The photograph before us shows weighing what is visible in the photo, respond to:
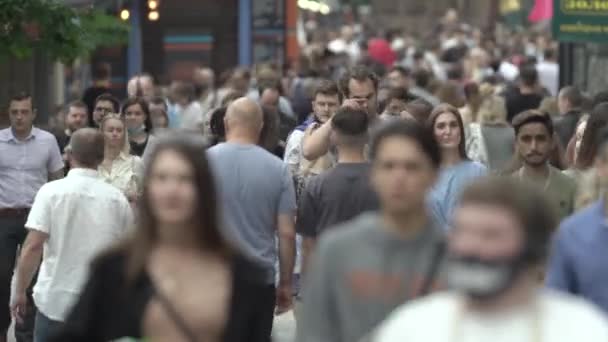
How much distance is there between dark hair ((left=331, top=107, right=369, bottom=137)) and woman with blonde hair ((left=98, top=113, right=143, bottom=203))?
2.08 m

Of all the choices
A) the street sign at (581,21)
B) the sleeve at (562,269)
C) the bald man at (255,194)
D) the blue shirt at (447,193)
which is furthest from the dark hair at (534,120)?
the street sign at (581,21)

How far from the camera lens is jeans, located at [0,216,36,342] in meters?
12.0

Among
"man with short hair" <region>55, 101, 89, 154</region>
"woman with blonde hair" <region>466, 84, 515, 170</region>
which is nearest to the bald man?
"man with short hair" <region>55, 101, 89, 154</region>

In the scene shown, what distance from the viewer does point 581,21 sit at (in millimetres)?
18844

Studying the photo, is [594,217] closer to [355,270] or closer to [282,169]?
[355,270]

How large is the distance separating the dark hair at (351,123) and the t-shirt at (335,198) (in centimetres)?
17

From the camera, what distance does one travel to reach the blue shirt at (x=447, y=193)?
9.69m

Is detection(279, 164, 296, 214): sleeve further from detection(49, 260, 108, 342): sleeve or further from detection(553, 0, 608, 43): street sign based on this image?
detection(553, 0, 608, 43): street sign

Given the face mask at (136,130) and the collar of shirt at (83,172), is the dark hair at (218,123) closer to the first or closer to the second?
the face mask at (136,130)

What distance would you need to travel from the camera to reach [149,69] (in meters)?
31.4

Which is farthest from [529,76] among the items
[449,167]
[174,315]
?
[174,315]

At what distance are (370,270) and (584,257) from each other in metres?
1.22

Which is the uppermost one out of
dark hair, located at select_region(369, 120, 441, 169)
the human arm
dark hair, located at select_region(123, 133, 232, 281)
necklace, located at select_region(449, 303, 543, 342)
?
dark hair, located at select_region(369, 120, 441, 169)

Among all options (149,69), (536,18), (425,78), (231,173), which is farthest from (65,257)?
(149,69)
